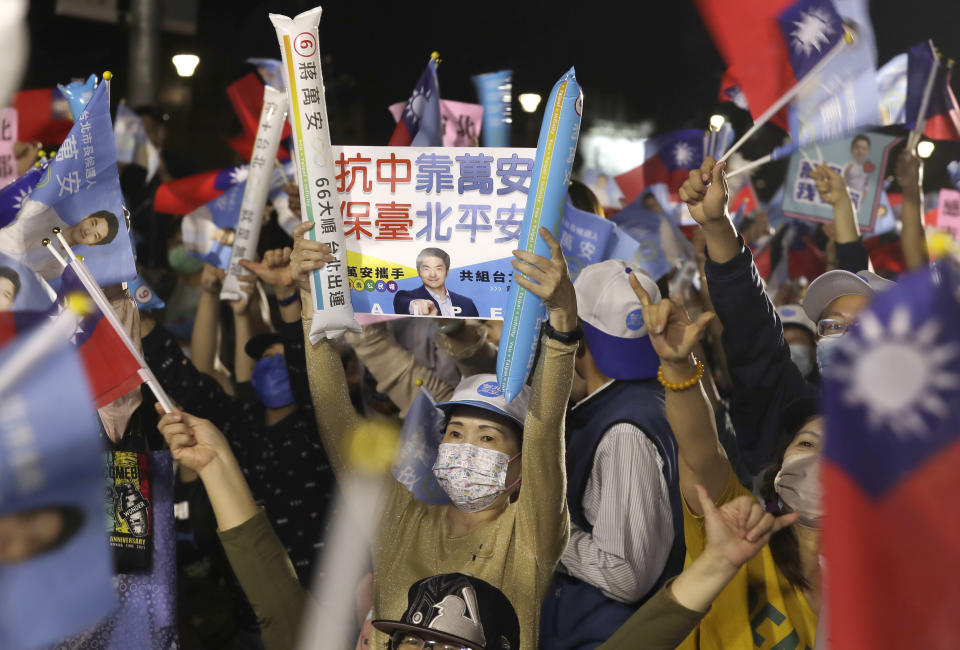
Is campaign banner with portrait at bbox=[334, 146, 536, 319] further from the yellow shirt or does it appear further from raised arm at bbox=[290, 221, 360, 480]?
the yellow shirt

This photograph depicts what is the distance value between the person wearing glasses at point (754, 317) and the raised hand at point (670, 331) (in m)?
0.70

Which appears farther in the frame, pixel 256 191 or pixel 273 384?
pixel 256 191

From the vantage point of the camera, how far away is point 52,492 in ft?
7.52

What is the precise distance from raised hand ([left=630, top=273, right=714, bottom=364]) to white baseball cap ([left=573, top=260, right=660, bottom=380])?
0.53 meters

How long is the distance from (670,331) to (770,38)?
58.6 inches

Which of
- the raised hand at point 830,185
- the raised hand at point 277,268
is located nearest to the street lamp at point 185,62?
the raised hand at point 277,268

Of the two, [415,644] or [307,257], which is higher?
[307,257]

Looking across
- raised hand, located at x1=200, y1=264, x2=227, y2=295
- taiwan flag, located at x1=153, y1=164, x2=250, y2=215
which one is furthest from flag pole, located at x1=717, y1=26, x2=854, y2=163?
taiwan flag, located at x1=153, y1=164, x2=250, y2=215

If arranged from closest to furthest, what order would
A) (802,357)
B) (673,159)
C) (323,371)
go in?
1. (323,371)
2. (802,357)
3. (673,159)

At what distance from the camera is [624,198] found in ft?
26.8

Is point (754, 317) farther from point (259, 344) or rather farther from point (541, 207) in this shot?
point (259, 344)

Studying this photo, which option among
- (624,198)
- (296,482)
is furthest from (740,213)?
(296,482)

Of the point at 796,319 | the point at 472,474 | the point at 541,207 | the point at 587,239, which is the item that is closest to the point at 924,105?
the point at 796,319

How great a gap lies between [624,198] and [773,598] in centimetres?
559
